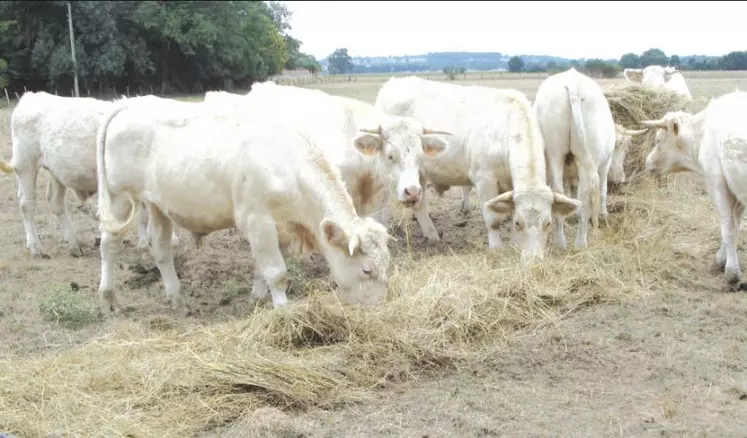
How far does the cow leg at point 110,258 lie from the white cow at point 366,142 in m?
1.39

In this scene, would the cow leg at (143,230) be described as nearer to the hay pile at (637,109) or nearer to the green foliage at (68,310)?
the green foliage at (68,310)

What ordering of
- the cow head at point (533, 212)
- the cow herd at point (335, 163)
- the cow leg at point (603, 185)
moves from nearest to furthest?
the cow herd at point (335, 163) < the cow head at point (533, 212) < the cow leg at point (603, 185)

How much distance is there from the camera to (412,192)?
813cm

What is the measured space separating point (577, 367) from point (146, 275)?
5085 mm

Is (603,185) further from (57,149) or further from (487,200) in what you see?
(57,149)

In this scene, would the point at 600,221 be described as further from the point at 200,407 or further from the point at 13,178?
the point at 13,178

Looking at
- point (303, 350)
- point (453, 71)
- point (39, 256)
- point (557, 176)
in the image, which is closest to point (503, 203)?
point (557, 176)

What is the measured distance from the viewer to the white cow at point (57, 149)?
949 centimetres

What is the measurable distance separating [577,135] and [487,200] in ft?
4.19

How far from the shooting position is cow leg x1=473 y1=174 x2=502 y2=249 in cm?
877

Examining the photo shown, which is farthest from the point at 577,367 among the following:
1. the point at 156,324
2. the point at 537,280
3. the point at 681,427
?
the point at 156,324

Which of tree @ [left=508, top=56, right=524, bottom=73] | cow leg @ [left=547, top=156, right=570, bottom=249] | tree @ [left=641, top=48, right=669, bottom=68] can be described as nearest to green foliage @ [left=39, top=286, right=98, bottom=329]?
cow leg @ [left=547, top=156, right=570, bottom=249]

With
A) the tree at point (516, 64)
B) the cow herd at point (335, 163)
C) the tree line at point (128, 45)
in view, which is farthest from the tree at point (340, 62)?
the cow herd at point (335, 163)

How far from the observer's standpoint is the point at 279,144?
6789mm
